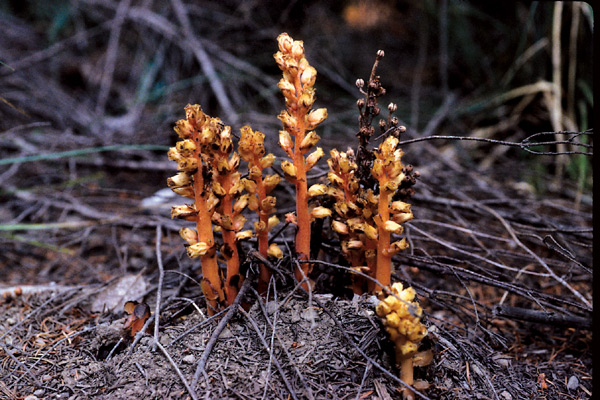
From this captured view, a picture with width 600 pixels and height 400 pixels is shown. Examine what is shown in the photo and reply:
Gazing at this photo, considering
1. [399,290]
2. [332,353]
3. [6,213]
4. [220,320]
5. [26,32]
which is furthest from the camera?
[26,32]

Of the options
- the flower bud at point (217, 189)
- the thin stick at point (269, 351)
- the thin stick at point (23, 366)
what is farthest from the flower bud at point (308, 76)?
the thin stick at point (23, 366)

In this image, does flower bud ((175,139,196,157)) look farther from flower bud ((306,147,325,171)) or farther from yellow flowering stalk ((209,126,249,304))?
flower bud ((306,147,325,171))

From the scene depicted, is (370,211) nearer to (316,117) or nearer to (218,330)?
(316,117)

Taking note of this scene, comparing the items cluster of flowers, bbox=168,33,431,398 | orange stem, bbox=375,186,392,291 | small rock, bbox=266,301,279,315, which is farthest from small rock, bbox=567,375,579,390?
small rock, bbox=266,301,279,315

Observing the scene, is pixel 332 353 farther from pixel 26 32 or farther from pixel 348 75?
pixel 26 32

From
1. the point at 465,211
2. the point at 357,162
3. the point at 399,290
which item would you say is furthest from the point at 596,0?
the point at 465,211

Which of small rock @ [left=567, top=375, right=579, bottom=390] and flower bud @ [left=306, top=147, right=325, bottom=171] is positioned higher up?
flower bud @ [left=306, top=147, right=325, bottom=171]

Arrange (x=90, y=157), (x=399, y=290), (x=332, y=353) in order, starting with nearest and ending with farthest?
(x=399, y=290), (x=332, y=353), (x=90, y=157)
